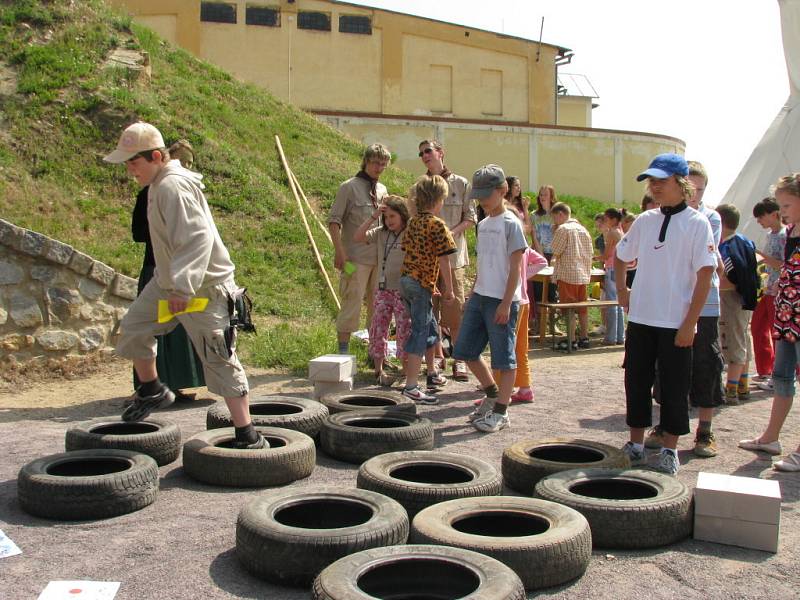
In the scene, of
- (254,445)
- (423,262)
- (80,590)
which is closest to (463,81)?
(423,262)

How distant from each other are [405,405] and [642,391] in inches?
72.2

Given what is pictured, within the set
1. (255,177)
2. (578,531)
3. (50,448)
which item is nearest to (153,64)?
(255,177)

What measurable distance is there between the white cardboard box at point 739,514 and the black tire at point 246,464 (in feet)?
7.28

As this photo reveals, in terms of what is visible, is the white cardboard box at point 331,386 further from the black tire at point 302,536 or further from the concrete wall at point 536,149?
the concrete wall at point 536,149

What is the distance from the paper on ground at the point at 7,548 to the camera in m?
3.78

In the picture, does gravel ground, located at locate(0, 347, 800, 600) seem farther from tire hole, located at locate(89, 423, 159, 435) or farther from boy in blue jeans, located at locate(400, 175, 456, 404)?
Result: boy in blue jeans, located at locate(400, 175, 456, 404)

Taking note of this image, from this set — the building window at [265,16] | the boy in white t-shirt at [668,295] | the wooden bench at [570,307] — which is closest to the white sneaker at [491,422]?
the boy in white t-shirt at [668,295]

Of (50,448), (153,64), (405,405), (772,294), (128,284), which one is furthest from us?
(153,64)

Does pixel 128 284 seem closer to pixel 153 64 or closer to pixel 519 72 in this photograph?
pixel 153 64

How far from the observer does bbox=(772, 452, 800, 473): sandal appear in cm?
524

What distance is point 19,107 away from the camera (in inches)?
502

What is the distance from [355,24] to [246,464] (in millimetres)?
34129

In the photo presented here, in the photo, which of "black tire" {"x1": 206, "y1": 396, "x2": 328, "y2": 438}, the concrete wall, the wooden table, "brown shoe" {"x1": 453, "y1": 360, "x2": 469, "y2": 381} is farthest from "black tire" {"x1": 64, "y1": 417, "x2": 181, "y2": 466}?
the concrete wall

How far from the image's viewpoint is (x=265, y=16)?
35.4 m
